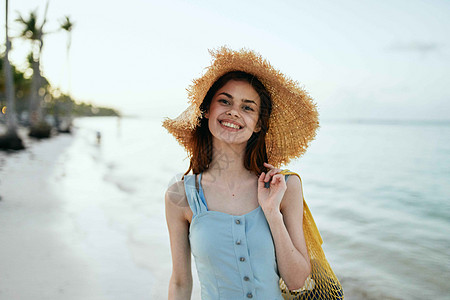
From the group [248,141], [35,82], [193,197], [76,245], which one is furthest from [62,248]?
[35,82]

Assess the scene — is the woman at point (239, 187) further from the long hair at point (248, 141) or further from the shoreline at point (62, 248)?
the shoreline at point (62, 248)

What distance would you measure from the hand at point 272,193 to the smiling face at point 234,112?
0.85 feet

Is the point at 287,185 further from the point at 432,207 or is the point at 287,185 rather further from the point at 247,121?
the point at 432,207

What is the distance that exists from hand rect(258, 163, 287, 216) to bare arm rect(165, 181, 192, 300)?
403mm

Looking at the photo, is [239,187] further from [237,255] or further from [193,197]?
[237,255]

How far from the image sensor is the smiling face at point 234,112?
6.10 ft

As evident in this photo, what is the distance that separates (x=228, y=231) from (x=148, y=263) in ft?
12.2

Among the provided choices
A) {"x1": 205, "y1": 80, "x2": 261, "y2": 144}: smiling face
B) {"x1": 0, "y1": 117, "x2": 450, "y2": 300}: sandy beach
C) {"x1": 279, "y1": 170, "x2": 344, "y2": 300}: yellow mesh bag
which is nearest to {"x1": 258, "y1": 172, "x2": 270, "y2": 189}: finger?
{"x1": 279, "y1": 170, "x2": 344, "y2": 300}: yellow mesh bag

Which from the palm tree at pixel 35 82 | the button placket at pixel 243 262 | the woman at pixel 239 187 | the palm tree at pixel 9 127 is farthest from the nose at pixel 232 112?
the palm tree at pixel 35 82

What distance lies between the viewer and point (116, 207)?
8227 mm

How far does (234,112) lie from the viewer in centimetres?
184

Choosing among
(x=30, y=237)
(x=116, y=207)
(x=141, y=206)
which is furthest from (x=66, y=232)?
(x=141, y=206)

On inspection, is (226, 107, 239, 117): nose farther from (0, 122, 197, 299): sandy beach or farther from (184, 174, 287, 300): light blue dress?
(0, 122, 197, 299): sandy beach

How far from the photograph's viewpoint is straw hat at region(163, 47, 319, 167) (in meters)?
1.93
